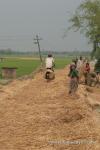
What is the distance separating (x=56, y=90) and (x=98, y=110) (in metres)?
7.07

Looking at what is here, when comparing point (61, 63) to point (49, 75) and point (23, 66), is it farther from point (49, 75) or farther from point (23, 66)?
point (49, 75)

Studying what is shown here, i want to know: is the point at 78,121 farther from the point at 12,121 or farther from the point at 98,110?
the point at 98,110

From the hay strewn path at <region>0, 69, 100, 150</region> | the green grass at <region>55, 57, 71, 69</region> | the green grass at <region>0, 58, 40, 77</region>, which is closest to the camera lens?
the hay strewn path at <region>0, 69, 100, 150</region>

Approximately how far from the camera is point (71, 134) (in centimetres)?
1437

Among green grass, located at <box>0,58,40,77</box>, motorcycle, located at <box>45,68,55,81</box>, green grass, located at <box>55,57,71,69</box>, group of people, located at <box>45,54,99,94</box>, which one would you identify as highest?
group of people, located at <box>45,54,99,94</box>

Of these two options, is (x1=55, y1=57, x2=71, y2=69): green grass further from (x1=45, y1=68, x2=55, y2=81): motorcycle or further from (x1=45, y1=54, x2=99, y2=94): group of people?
(x1=45, y1=54, x2=99, y2=94): group of people

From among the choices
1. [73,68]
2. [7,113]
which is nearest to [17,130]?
[7,113]

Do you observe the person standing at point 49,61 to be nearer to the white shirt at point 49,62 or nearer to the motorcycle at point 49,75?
the white shirt at point 49,62

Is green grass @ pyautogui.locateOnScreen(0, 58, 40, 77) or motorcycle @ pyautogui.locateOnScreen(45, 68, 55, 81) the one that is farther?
green grass @ pyautogui.locateOnScreen(0, 58, 40, 77)

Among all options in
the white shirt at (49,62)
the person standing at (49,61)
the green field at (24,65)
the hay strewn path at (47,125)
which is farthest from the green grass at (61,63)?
the hay strewn path at (47,125)

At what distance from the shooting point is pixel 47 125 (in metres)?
16.0

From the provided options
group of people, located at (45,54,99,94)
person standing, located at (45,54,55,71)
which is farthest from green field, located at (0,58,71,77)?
person standing, located at (45,54,55,71)

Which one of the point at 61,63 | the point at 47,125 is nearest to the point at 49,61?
the point at 47,125

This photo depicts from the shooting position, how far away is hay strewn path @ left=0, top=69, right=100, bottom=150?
13344 millimetres
